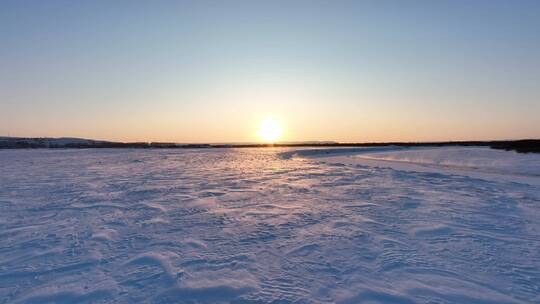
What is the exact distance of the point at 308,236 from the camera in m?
5.45

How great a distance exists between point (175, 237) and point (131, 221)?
1567mm

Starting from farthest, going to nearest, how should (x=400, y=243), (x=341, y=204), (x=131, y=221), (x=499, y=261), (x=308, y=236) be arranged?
1. (x=341, y=204)
2. (x=131, y=221)
3. (x=308, y=236)
4. (x=400, y=243)
5. (x=499, y=261)

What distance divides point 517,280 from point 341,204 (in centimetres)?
437

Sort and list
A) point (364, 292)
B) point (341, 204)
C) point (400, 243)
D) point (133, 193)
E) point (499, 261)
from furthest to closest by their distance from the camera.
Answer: point (133, 193)
point (341, 204)
point (400, 243)
point (499, 261)
point (364, 292)

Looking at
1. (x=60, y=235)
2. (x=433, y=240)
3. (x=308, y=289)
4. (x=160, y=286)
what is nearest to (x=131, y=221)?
(x=60, y=235)

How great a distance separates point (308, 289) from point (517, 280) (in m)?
2.39

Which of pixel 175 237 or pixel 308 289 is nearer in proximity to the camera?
pixel 308 289

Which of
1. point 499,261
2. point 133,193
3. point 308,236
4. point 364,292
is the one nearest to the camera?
point 364,292

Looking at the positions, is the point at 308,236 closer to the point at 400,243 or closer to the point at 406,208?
the point at 400,243

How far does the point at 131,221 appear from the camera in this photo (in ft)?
21.4

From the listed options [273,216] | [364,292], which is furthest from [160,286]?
[273,216]

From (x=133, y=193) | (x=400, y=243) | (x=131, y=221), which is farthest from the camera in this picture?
(x=133, y=193)

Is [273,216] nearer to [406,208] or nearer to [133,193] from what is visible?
[406,208]

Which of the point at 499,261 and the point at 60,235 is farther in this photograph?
the point at 60,235
